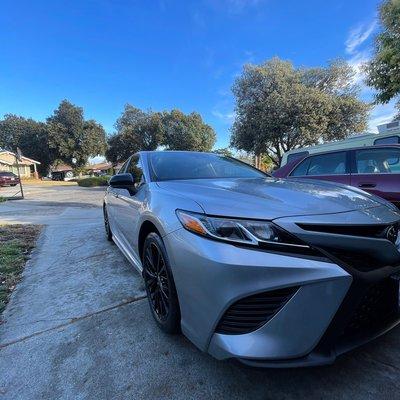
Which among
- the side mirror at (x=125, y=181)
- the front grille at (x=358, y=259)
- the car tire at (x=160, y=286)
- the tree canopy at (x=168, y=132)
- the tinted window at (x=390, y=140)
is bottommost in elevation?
the car tire at (x=160, y=286)

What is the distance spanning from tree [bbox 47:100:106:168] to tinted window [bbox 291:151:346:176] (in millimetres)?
48231

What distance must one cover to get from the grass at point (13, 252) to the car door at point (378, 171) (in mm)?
4680

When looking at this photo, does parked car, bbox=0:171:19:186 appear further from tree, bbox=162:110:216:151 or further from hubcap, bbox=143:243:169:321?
hubcap, bbox=143:243:169:321

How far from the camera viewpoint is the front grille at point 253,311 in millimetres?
1553

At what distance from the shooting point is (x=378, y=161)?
4.58 m

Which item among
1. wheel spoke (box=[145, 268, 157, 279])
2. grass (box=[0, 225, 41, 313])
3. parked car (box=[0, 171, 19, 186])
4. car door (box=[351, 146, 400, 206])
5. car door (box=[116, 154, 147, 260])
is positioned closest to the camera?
wheel spoke (box=[145, 268, 157, 279])

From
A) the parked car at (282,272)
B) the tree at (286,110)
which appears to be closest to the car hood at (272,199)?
the parked car at (282,272)

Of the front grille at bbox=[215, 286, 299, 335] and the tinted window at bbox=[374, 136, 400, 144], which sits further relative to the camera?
the tinted window at bbox=[374, 136, 400, 144]

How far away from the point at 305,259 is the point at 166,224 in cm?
94

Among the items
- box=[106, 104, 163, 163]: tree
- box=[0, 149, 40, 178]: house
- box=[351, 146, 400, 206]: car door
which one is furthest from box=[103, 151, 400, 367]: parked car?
box=[0, 149, 40, 178]: house

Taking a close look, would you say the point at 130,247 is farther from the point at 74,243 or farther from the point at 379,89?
the point at 379,89

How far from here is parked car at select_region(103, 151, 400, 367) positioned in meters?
1.53

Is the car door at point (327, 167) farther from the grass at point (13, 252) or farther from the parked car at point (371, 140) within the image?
the grass at point (13, 252)

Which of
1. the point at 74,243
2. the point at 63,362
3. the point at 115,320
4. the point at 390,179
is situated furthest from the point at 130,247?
the point at 390,179
